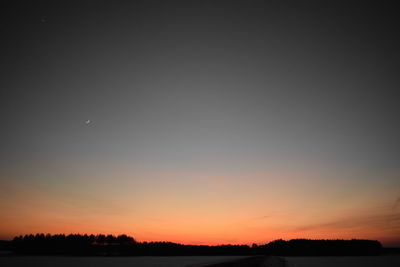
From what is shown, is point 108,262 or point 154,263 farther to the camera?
point 108,262

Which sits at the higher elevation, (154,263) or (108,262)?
(108,262)

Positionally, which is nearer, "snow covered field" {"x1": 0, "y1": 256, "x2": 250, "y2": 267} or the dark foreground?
the dark foreground

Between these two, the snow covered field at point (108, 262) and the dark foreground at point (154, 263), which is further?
the snow covered field at point (108, 262)
